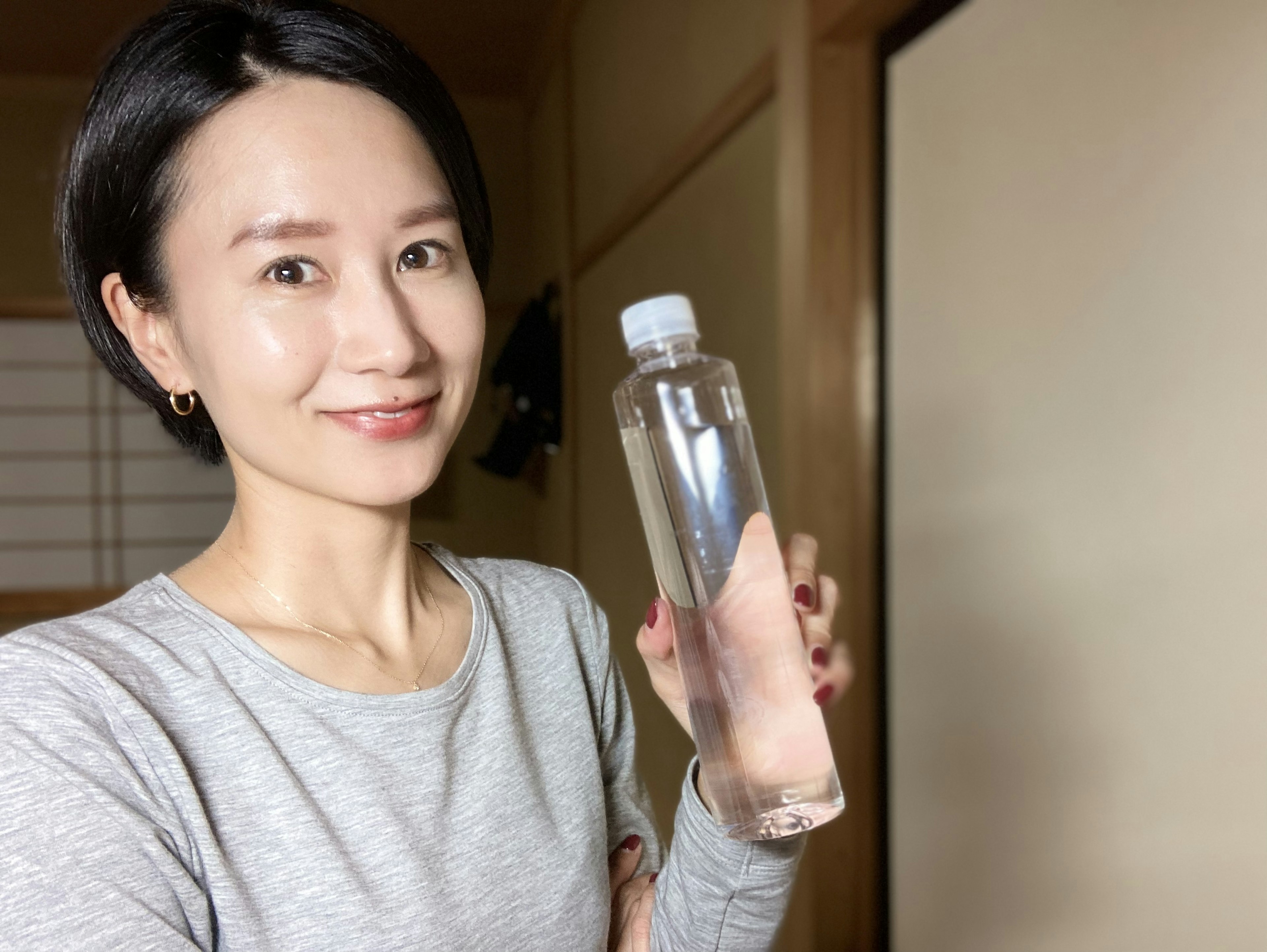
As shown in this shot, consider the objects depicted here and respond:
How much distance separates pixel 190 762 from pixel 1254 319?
0.96 m

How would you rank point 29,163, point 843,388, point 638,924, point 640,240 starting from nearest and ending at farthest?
point 638,924 < point 843,388 < point 640,240 < point 29,163

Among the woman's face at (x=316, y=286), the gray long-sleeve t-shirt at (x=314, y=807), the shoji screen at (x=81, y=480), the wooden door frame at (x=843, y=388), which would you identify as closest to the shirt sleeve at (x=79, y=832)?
the gray long-sleeve t-shirt at (x=314, y=807)

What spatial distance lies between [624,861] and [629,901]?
1.4 inches

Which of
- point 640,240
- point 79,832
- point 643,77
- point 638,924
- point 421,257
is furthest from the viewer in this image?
point 640,240

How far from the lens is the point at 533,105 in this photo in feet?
14.6

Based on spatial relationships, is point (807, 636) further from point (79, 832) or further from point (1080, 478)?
point (1080, 478)

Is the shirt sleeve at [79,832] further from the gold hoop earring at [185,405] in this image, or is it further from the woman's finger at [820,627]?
the woman's finger at [820,627]

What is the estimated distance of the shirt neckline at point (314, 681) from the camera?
0.76 metres

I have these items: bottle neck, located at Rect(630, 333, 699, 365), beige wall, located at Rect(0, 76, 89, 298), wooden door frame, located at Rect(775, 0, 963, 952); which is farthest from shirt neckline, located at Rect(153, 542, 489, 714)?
beige wall, located at Rect(0, 76, 89, 298)

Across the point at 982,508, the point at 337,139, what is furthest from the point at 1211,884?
the point at 337,139

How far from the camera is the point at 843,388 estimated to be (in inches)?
63.9

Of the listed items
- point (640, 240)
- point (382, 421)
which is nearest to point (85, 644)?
point (382, 421)

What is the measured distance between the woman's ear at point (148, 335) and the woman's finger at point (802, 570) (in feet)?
1.66

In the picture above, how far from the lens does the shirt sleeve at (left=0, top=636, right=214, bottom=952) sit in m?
0.57
